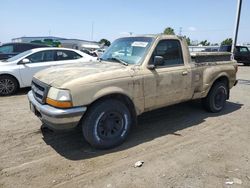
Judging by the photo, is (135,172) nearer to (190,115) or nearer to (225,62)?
(190,115)

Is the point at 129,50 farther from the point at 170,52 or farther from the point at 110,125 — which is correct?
the point at 110,125

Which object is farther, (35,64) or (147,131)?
(35,64)

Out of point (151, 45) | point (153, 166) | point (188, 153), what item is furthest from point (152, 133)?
point (151, 45)

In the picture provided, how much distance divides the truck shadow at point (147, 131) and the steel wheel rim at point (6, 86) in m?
3.91

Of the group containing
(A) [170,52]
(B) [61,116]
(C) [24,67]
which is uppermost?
(A) [170,52]

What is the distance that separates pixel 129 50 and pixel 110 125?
160 cm

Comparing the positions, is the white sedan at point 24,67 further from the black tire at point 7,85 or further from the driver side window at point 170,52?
the driver side window at point 170,52

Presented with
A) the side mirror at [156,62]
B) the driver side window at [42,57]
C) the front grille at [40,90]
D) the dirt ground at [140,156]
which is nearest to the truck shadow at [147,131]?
the dirt ground at [140,156]

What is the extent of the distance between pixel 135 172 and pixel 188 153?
3.59ft

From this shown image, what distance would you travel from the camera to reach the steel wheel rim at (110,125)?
4343mm

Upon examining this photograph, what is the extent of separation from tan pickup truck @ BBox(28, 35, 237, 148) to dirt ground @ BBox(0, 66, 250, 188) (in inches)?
17.4

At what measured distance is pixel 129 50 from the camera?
5.21 metres

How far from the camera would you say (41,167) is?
3.87 m

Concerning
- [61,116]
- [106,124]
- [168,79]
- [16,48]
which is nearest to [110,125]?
[106,124]
